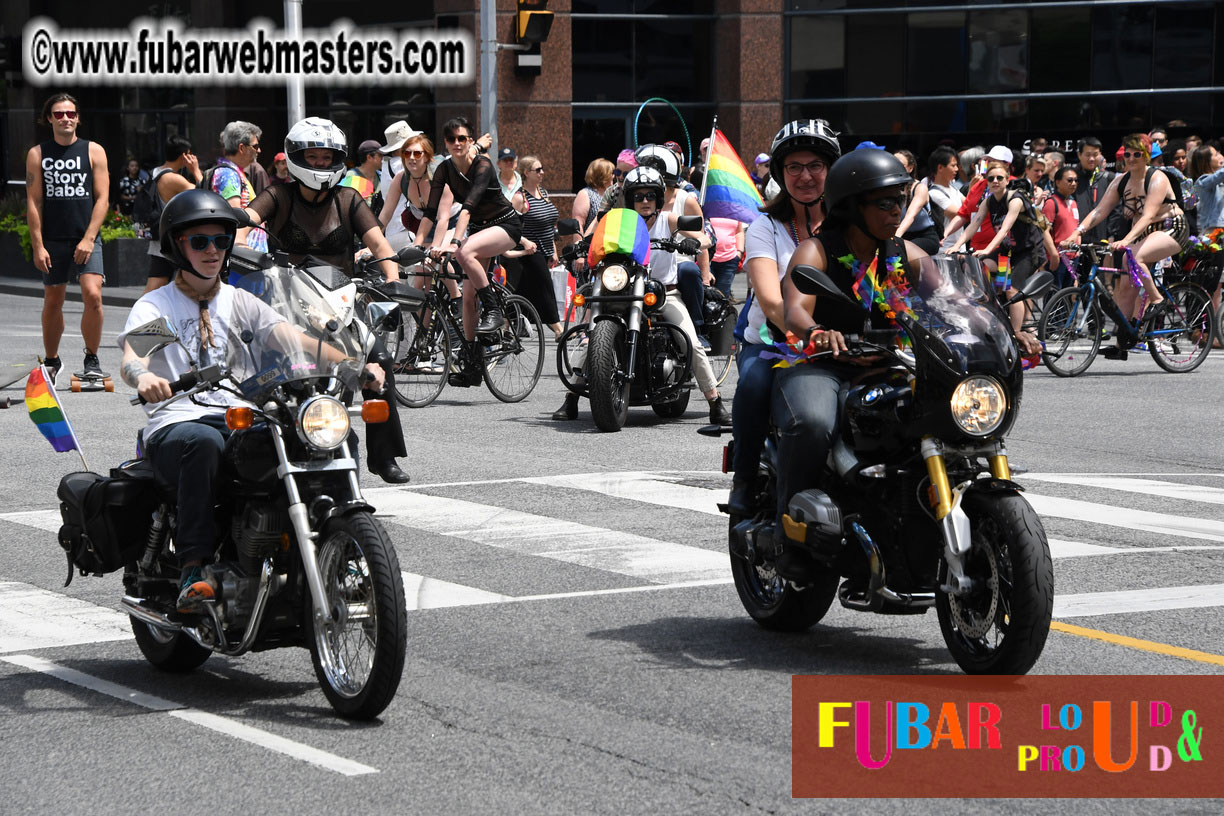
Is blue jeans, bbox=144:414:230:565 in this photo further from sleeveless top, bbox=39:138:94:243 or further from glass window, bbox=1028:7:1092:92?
glass window, bbox=1028:7:1092:92

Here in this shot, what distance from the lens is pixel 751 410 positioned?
21.5ft

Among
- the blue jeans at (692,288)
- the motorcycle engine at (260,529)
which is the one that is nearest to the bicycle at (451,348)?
the blue jeans at (692,288)

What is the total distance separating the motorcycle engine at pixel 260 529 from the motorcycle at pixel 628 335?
6.68 metres

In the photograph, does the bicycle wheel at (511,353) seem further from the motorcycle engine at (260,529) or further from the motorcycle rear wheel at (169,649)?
the motorcycle engine at (260,529)

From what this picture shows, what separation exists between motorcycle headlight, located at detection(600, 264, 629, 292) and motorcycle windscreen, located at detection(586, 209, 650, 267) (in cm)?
15

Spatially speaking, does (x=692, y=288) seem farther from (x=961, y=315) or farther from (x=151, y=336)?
(x=151, y=336)

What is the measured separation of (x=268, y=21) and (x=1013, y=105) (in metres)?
14.2

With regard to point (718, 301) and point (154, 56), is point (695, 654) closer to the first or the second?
point (718, 301)

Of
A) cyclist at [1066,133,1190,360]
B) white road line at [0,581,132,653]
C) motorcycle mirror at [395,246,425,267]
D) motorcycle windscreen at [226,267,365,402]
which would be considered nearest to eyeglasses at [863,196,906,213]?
motorcycle windscreen at [226,267,365,402]

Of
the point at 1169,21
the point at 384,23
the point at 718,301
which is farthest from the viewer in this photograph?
the point at 384,23

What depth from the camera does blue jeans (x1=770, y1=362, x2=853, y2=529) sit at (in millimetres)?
6066

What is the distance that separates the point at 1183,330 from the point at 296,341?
1241 cm

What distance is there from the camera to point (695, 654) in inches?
252

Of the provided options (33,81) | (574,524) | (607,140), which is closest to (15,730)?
(574,524)
